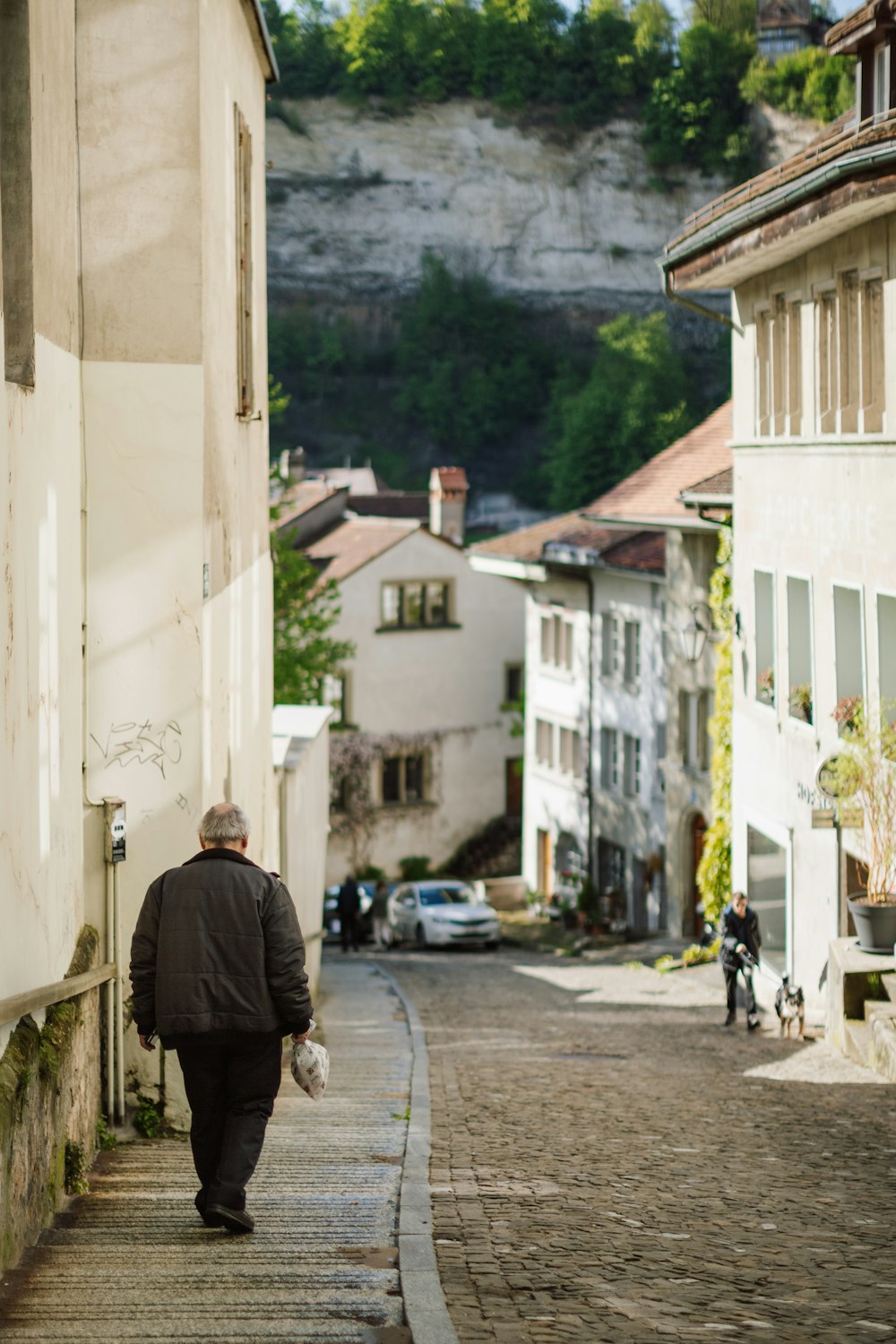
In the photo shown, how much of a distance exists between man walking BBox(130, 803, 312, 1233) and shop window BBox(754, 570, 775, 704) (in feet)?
47.9

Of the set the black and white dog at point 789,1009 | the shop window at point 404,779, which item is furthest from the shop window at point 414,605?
the black and white dog at point 789,1009

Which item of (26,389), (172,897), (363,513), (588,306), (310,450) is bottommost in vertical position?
(172,897)

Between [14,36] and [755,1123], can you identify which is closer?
[14,36]

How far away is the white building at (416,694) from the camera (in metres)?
47.1

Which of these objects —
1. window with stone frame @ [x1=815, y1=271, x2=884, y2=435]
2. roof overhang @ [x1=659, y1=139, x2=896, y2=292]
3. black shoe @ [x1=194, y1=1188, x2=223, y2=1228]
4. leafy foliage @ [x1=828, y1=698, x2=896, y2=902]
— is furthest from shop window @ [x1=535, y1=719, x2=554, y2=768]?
black shoe @ [x1=194, y1=1188, x2=223, y2=1228]

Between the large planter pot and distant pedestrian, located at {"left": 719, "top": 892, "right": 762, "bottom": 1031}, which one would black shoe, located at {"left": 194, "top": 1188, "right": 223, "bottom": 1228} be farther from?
distant pedestrian, located at {"left": 719, "top": 892, "right": 762, "bottom": 1031}

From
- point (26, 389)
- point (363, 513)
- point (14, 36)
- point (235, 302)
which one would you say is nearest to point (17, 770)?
point (26, 389)

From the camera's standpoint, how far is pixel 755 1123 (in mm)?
10086

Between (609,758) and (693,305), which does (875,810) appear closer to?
(693,305)

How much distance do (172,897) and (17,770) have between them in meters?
0.73

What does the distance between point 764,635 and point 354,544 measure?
28.6 metres

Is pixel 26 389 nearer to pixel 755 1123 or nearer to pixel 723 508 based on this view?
pixel 755 1123

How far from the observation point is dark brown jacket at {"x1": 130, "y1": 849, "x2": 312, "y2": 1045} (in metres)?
6.07

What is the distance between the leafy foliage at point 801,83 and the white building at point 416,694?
67340 millimetres
